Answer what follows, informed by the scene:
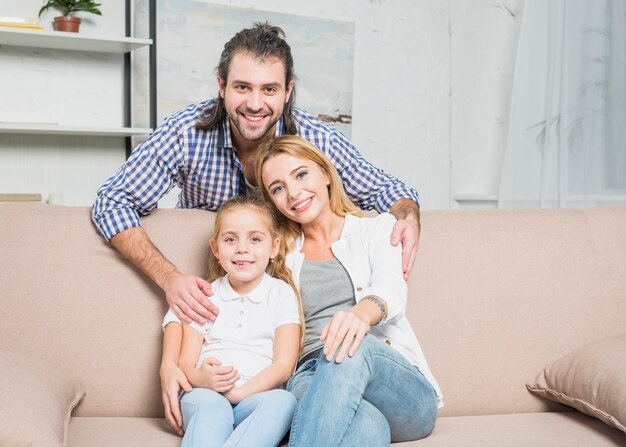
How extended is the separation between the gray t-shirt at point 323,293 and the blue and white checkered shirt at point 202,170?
377 mm

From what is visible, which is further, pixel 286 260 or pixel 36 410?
pixel 286 260

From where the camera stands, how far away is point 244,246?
1.75m

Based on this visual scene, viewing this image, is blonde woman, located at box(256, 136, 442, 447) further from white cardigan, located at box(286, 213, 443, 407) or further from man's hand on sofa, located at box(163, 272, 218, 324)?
man's hand on sofa, located at box(163, 272, 218, 324)

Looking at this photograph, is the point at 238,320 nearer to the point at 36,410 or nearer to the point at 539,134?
the point at 36,410

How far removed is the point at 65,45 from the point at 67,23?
106 mm

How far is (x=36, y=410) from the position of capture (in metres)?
1.43

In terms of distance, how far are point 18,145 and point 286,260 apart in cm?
194

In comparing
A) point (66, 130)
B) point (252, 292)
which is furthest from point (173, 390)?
point (66, 130)

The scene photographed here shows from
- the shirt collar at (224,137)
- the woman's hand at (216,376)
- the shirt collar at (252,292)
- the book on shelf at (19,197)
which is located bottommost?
the woman's hand at (216,376)

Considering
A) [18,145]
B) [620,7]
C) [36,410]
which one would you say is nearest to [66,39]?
[18,145]

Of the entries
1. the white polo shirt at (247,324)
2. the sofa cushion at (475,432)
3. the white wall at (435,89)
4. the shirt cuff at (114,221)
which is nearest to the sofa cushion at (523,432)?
the sofa cushion at (475,432)

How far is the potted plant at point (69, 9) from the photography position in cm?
320

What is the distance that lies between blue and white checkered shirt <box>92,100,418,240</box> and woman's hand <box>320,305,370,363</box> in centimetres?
64

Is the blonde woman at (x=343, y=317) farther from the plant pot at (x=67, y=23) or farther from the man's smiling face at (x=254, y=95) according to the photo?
the plant pot at (x=67, y=23)
